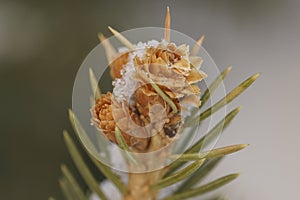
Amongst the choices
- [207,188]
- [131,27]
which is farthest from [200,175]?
[131,27]

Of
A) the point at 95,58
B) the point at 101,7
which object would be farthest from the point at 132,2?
the point at 95,58

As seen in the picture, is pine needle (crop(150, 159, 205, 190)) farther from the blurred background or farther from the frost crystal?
the blurred background

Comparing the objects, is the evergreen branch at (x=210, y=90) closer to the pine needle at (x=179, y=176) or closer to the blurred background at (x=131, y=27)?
the pine needle at (x=179, y=176)

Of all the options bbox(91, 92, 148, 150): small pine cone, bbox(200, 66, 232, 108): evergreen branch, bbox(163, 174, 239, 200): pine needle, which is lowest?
bbox(163, 174, 239, 200): pine needle

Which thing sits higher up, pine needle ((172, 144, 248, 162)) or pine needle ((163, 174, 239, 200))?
pine needle ((172, 144, 248, 162))

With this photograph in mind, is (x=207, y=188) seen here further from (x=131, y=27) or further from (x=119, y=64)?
(x=131, y=27)

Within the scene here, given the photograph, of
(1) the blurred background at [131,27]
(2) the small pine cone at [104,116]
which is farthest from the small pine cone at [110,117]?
(1) the blurred background at [131,27]

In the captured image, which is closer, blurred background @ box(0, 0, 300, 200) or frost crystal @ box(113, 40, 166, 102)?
frost crystal @ box(113, 40, 166, 102)

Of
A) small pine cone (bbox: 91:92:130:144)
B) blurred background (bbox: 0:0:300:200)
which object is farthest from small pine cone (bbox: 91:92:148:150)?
blurred background (bbox: 0:0:300:200)

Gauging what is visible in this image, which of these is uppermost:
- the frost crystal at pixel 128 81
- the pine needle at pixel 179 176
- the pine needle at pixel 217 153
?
the frost crystal at pixel 128 81
